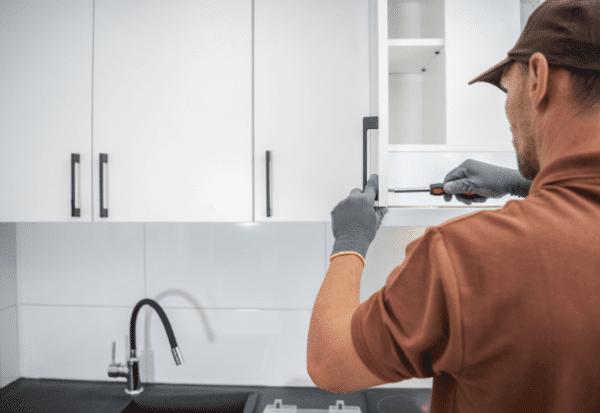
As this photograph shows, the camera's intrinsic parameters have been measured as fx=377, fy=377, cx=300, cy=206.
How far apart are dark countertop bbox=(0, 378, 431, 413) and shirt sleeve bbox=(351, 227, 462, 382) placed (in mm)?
858

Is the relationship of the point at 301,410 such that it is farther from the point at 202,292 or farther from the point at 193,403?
the point at 202,292

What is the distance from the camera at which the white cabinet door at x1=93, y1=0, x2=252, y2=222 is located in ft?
3.35

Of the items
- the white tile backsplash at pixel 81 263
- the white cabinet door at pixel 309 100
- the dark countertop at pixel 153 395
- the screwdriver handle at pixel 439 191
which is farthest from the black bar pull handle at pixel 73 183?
the screwdriver handle at pixel 439 191

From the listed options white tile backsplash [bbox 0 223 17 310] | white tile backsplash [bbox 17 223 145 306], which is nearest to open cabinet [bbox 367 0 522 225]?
white tile backsplash [bbox 17 223 145 306]

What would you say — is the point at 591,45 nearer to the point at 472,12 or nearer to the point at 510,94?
the point at 510,94

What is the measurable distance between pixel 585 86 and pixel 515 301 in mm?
295

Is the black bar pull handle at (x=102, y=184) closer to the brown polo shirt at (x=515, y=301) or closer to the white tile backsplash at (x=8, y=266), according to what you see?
the white tile backsplash at (x=8, y=266)

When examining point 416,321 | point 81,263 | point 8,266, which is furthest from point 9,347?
point 416,321

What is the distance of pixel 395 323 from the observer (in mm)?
489

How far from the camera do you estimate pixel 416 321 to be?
1.54 feet

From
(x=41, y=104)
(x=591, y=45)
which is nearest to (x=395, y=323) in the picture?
(x=591, y=45)

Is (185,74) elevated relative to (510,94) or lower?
elevated

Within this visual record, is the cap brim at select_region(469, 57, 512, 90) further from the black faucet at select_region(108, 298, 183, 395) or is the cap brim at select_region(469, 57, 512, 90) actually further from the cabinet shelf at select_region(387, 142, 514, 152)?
the black faucet at select_region(108, 298, 183, 395)

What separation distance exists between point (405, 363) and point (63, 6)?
1253mm
